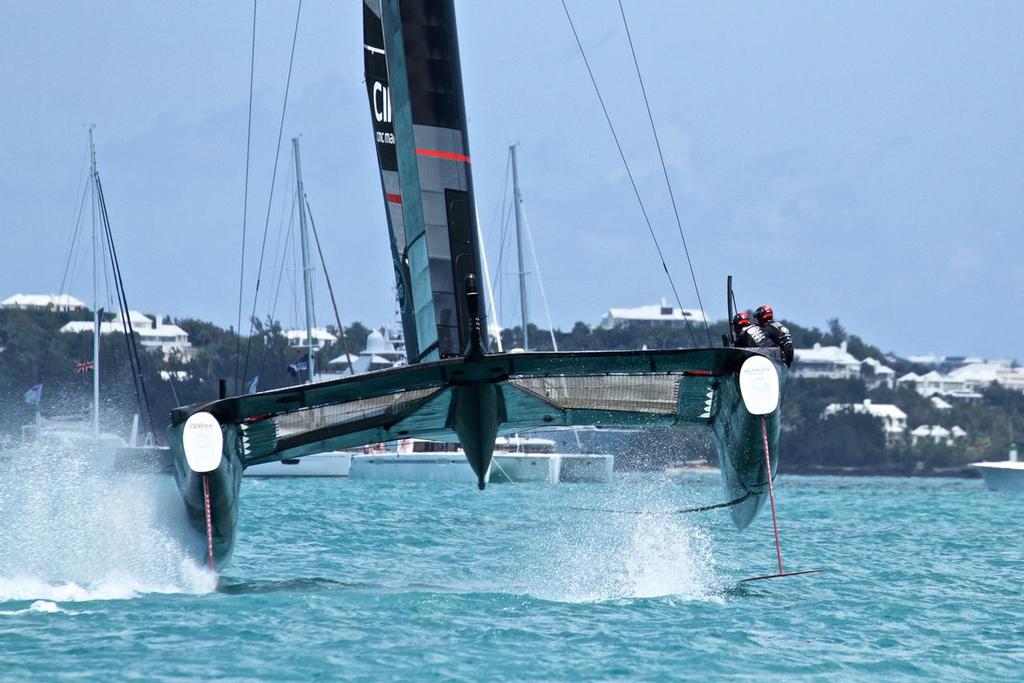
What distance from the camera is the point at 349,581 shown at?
1004 centimetres

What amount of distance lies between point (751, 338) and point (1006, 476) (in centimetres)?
2829

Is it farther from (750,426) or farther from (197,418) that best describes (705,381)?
(197,418)

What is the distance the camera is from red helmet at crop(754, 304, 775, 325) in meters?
9.07

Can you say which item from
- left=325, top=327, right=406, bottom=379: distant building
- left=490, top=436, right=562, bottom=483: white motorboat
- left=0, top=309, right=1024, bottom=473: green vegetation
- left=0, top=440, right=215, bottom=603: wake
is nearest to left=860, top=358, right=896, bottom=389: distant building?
left=0, top=309, right=1024, bottom=473: green vegetation

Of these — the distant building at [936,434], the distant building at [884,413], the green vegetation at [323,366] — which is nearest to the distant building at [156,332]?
the green vegetation at [323,366]

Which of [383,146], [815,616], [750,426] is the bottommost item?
[815,616]

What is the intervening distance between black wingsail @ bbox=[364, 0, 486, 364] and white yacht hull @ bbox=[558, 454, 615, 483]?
23.6 meters

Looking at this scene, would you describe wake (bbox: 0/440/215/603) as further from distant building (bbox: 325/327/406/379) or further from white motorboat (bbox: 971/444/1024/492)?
distant building (bbox: 325/327/406/379)

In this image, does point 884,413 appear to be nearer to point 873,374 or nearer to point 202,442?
point 873,374

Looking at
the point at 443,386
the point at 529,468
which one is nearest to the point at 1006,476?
the point at 529,468

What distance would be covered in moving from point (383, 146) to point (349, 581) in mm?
3726

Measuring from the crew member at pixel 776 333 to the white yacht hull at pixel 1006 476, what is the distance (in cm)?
2729

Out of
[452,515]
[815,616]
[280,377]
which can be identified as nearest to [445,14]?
[815,616]

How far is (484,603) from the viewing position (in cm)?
879
